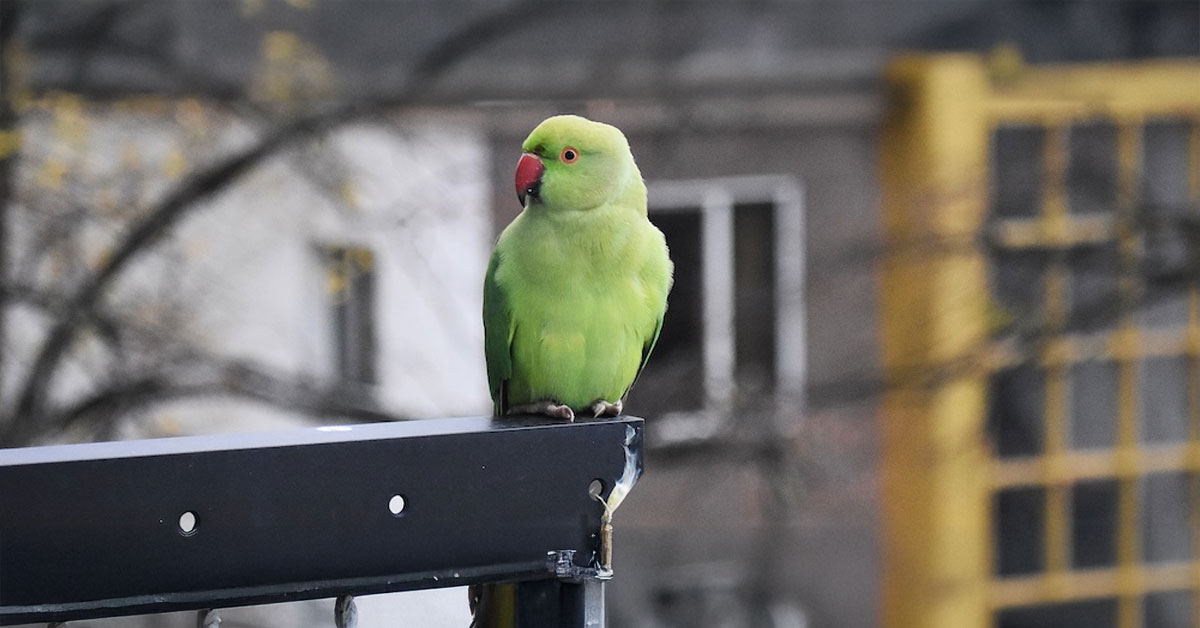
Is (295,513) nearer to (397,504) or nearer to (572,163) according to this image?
(397,504)

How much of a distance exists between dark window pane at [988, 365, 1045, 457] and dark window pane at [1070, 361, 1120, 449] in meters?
0.19

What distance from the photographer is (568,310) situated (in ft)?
6.03

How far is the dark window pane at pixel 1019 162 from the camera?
201 inches

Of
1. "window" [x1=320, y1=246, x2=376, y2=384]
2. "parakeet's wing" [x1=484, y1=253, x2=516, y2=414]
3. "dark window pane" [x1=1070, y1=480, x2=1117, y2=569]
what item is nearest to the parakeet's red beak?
"parakeet's wing" [x1=484, y1=253, x2=516, y2=414]

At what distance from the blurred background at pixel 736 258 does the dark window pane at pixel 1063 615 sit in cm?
2

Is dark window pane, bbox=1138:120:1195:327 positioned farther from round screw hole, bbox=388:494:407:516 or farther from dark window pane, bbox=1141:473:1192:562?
round screw hole, bbox=388:494:407:516

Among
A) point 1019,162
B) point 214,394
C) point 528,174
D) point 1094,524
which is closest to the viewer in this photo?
point 528,174

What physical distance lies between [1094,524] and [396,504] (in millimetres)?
5158

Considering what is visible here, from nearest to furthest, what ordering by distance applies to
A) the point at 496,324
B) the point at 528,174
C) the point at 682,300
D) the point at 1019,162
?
the point at 528,174
the point at 496,324
the point at 682,300
the point at 1019,162

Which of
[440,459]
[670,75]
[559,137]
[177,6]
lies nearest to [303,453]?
→ [440,459]

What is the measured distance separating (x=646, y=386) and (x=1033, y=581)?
8.08 feet

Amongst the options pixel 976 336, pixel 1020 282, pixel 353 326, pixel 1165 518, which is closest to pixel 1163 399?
pixel 1165 518

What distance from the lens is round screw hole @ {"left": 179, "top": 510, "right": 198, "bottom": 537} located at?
1.02 meters

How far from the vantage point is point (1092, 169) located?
4.88m
